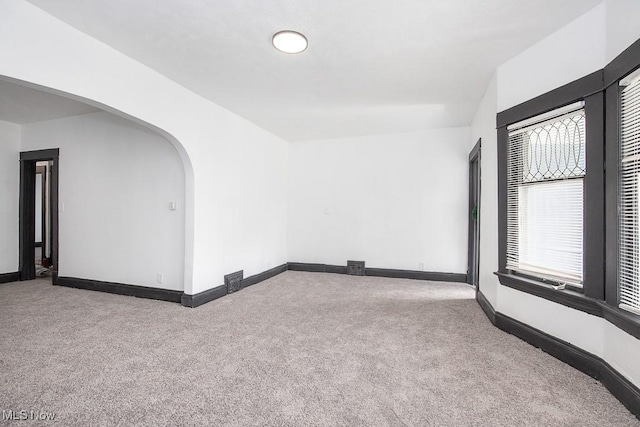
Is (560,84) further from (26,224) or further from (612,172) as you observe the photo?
(26,224)

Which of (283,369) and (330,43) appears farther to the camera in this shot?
(330,43)

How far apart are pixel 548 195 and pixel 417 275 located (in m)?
2.91

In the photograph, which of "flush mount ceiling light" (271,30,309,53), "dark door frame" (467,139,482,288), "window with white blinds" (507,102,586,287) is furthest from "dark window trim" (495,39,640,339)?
"dark door frame" (467,139,482,288)

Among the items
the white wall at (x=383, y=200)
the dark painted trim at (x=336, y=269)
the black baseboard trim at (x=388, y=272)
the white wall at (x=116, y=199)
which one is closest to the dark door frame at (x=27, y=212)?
the white wall at (x=116, y=199)

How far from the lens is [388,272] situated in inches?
209

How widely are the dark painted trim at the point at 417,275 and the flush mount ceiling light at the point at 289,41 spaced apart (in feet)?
13.0

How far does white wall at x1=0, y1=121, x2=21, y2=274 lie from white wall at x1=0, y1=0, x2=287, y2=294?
3.63 m

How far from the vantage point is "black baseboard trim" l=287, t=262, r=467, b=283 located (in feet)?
16.3

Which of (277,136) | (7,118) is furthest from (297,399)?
(7,118)

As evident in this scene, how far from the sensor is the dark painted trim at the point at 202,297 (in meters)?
3.54

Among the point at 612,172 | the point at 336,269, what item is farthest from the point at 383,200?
the point at 612,172

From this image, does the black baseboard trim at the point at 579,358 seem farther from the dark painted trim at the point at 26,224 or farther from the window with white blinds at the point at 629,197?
the dark painted trim at the point at 26,224

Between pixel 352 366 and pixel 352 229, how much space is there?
3.53 m

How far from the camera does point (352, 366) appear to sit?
221 centimetres
